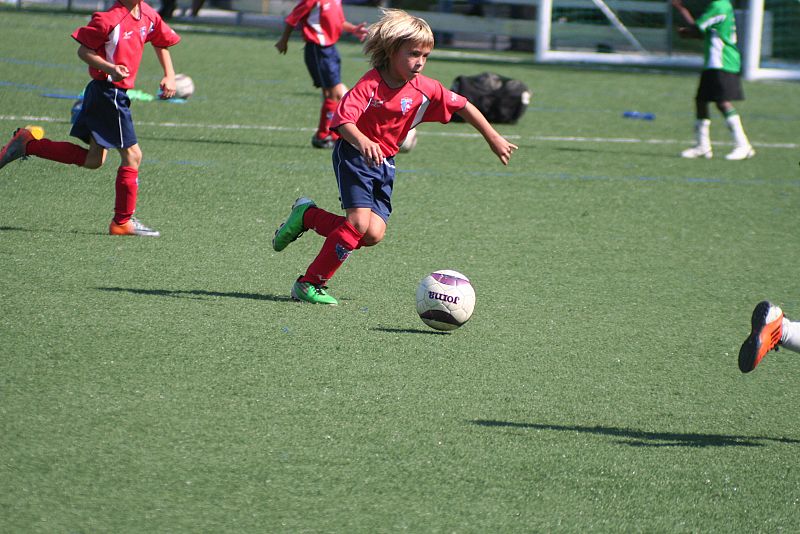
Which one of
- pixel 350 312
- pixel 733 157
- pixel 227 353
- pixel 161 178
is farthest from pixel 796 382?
pixel 733 157

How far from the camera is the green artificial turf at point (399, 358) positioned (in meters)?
3.75

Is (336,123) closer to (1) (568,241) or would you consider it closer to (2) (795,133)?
(1) (568,241)

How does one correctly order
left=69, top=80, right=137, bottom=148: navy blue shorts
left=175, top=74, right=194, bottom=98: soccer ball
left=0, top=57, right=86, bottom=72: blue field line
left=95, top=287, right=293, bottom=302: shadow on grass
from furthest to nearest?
left=0, top=57, right=86, bottom=72: blue field line
left=175, top=74, right=194, bottom=98: soccer ball
left=69, top=80, right=137, bottom=148: navy blue shorts
left=95, top=287, right=293, bottom=302: shadow on grass

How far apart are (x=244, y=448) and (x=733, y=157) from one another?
9157mm

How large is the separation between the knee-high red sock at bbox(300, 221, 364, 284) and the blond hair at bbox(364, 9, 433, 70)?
0.86 m

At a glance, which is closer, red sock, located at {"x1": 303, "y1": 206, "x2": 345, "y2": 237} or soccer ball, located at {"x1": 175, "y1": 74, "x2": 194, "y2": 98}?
red sock, located at {"x1": 303, "y1": 206, "x2": 345, "y2": 237}

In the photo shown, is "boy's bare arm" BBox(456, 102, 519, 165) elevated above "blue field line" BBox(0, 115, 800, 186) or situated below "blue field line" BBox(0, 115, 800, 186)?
above

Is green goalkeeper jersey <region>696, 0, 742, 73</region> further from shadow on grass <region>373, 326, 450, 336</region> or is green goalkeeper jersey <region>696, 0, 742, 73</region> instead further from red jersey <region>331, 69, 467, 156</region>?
shadow on grass <region>373, 326, 450, 336</region>

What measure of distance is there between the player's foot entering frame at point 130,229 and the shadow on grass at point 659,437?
11.6 ft

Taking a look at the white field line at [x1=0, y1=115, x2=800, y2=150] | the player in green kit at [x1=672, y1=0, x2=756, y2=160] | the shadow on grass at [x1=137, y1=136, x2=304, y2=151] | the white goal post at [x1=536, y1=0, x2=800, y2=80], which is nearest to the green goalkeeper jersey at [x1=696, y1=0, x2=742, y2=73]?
the player in green kit at [x1=672, y1=0, x2=756, y2=160]

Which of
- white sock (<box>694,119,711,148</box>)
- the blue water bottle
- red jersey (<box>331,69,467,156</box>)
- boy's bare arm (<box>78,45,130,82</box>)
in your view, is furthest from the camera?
the blue water bottle

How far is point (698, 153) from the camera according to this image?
40.0 ft

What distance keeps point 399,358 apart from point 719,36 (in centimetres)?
811

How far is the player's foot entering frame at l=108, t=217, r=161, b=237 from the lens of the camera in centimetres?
735
